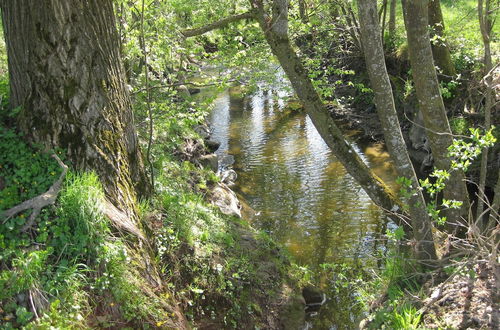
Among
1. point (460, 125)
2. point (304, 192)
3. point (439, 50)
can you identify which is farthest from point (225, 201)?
point (439, 50)

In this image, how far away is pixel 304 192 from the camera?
10609 mm

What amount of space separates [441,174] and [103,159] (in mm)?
3568

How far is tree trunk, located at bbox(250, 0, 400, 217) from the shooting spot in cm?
598

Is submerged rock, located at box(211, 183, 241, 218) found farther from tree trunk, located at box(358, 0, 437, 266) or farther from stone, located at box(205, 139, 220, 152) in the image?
tree trunk, located at box(358, 0, 437, 266)

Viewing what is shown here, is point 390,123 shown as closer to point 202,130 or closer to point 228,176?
point 228,176

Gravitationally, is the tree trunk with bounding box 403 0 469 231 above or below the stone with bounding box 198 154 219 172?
above

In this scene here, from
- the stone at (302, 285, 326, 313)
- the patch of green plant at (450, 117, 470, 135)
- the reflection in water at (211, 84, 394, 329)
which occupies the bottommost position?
the stone at (302, 285, 326, 313)

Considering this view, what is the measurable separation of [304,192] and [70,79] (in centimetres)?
711

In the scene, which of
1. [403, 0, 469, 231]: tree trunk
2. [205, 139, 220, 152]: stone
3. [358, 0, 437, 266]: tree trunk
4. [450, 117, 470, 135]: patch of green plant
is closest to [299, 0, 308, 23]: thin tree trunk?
[403, 0, 469, 231]: tree trunk

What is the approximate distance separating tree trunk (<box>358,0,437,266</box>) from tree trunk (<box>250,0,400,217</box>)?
2.58 ft

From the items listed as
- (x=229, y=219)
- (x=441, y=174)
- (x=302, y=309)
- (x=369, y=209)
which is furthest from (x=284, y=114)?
(x=441, y=174)

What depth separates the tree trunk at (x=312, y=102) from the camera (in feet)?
19.6

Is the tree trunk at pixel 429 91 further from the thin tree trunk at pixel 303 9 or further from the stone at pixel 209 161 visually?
the stone at pixel 209 161

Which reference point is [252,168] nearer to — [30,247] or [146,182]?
[146,182]
